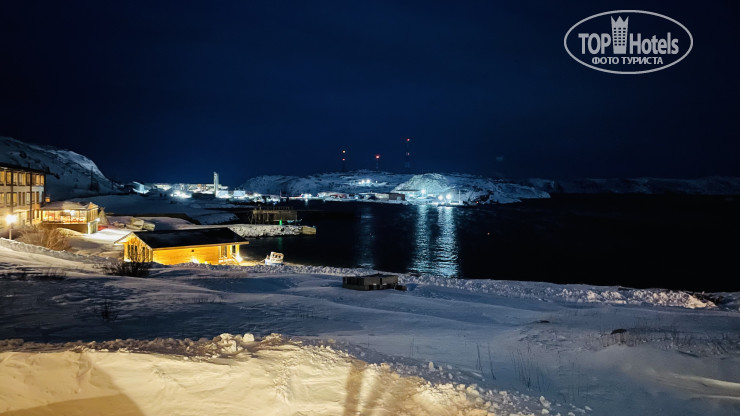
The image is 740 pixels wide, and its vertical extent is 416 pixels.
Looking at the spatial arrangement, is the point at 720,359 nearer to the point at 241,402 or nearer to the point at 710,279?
the point at 241,402

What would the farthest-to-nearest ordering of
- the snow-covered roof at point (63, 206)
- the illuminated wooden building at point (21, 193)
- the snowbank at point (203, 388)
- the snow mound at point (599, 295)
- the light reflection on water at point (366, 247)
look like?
the light reflection on water at point (366, 247)
the snow-covered roof at point (63, 206)
the illuminated wooden building at point (21, 193)
the snow mound at point (599, 295)
the snowbank at point (203, 388)

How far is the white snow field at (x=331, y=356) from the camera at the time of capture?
5469mm

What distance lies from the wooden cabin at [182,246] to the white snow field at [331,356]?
54.2 feet

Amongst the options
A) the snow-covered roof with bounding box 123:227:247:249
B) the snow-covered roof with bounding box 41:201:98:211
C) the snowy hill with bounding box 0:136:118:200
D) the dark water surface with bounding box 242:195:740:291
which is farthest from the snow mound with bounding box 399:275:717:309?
the snowy hill with bounding box 0:136:118:200

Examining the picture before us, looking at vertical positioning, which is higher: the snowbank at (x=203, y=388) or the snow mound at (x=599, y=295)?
the snowbank at (x=203, y=388)

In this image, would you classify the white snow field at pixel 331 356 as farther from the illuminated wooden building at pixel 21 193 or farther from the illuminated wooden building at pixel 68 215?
the illuminated wooden building at pixel 68 215

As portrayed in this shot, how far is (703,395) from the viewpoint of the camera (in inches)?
252

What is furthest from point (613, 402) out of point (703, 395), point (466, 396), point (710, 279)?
point (710, 279)

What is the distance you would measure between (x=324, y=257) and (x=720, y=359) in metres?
44.4

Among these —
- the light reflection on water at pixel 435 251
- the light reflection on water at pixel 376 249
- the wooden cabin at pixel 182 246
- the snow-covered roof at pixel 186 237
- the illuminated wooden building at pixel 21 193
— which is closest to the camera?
the wooden cabin at pixel 182 246

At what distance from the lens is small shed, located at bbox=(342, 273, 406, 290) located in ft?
60.1

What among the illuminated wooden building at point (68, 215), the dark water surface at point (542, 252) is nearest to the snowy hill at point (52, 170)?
the illuminated wooden building at point (68, 215)

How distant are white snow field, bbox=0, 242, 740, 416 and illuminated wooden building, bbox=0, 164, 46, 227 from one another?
29.3m

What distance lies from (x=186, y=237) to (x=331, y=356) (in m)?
29.5
